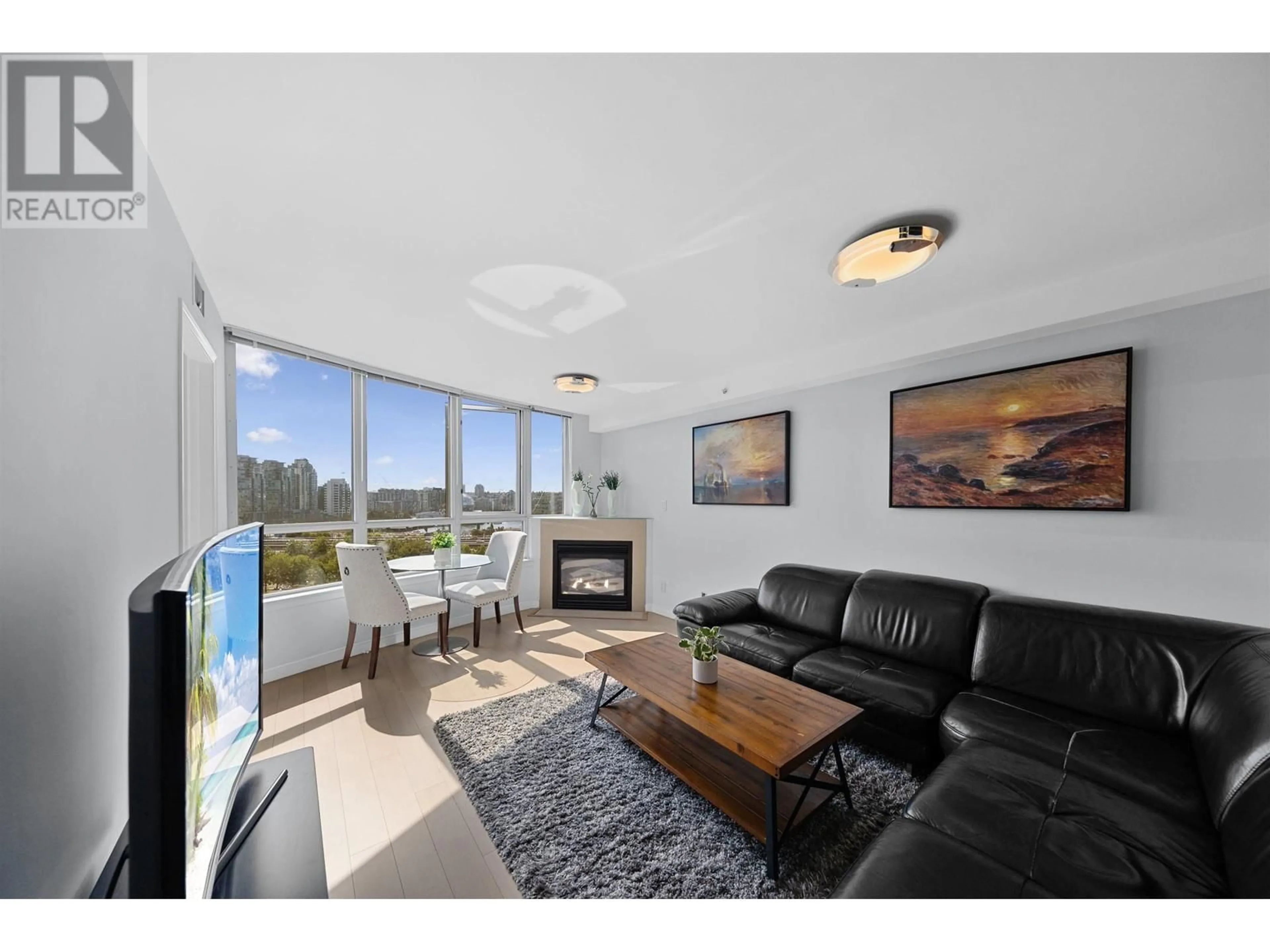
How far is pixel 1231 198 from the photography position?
1.50m

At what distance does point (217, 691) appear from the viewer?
82cm

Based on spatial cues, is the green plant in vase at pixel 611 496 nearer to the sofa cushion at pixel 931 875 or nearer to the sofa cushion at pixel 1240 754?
the sofa cushion at pixel 931 875

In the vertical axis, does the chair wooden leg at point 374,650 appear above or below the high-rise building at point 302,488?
below

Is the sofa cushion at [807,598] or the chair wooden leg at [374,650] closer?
the sofa cushion at [807,598]

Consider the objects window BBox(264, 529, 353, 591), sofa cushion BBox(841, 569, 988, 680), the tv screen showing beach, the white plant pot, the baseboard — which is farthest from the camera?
the baseboard

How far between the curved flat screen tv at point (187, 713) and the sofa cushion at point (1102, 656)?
2871 mm

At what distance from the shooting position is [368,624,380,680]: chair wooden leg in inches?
120

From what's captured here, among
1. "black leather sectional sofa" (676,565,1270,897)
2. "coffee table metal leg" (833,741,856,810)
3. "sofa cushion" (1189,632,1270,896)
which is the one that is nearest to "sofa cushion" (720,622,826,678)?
"black leather sectional sofa" (676,565,1270,897)

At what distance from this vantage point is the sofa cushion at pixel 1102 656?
168 centimetres

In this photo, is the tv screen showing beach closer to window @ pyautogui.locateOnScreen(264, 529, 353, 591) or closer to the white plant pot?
the white plant pot

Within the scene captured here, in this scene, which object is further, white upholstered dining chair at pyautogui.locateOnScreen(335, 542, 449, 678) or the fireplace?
the fireplace

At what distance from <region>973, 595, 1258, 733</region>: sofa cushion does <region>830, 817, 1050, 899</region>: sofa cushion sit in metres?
1.28

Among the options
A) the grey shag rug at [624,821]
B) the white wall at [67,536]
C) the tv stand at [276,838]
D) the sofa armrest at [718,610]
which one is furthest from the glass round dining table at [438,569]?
the white wall at [67,536]

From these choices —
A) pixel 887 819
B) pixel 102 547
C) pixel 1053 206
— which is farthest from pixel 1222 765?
pixel 102 547
